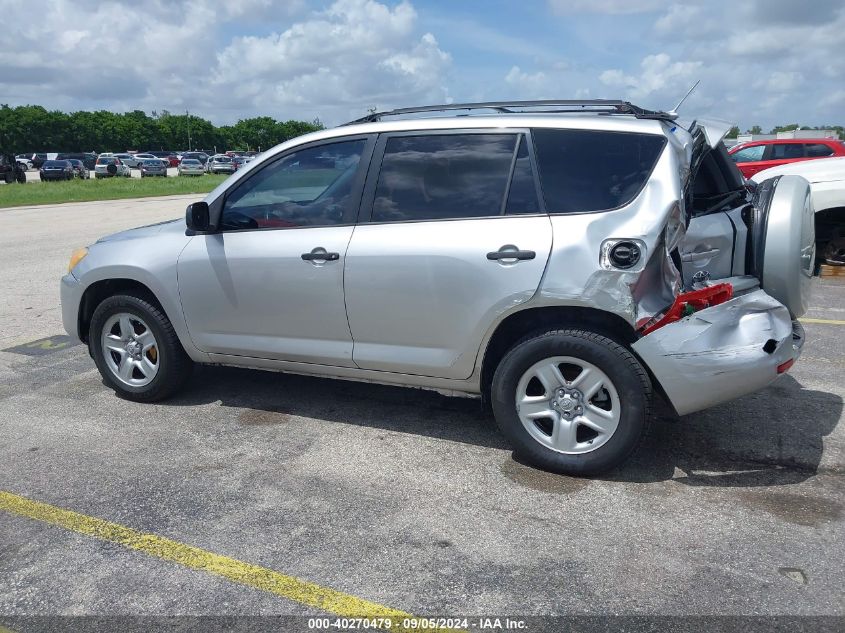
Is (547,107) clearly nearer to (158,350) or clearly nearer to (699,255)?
(699,255)

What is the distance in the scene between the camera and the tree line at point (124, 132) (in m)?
89.5

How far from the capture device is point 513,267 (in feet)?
12.2

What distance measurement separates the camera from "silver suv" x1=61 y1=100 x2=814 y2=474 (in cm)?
359

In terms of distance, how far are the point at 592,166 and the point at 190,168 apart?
173 ft

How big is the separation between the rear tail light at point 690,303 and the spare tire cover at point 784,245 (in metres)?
0.46

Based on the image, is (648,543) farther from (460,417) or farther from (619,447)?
(460,417)

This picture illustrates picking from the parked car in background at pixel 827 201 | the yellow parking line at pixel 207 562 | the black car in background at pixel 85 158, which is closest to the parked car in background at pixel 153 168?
the black car in background at pixel 85 158

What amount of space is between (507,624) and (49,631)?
1.65 m

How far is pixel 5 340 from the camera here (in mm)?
6652

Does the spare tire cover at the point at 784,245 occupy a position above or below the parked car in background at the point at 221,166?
above

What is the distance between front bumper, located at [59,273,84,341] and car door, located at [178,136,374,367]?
3.01ft

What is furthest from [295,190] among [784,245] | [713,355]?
[784,245]

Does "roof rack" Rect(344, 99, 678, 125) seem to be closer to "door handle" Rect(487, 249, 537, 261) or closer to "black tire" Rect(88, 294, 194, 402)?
"door handle" Rect(487, 249, 537, 261)

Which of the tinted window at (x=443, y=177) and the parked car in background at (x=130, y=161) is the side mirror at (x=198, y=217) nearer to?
the tinted window at (x=443, y=177)
